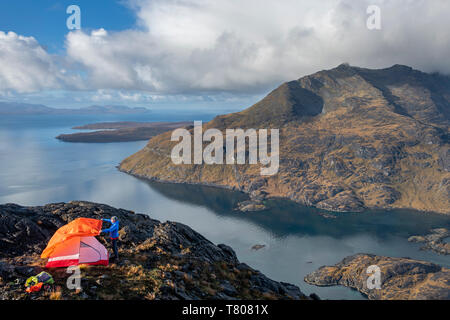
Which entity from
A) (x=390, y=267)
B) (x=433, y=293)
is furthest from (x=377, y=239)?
(x=433, y=293)

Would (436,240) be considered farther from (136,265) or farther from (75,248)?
(75,248)

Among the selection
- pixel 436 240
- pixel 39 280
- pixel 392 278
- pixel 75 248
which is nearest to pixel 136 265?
pixel 75 248

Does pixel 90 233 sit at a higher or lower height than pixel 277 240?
higher

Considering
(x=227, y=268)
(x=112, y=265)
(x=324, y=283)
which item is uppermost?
(x=112, y=265)

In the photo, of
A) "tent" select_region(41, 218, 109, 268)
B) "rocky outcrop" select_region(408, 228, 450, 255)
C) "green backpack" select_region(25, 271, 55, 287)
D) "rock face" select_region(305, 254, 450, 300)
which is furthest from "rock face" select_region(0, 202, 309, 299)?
"rocky outcrop" select_region(408, 228, 450, 255)

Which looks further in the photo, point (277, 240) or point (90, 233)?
point (277, 240)

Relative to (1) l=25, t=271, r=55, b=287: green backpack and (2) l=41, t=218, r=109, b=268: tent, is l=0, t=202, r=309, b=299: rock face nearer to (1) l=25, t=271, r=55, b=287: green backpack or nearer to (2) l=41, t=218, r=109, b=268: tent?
(1) l=25, t=271, r=55, b=287: green backpack
